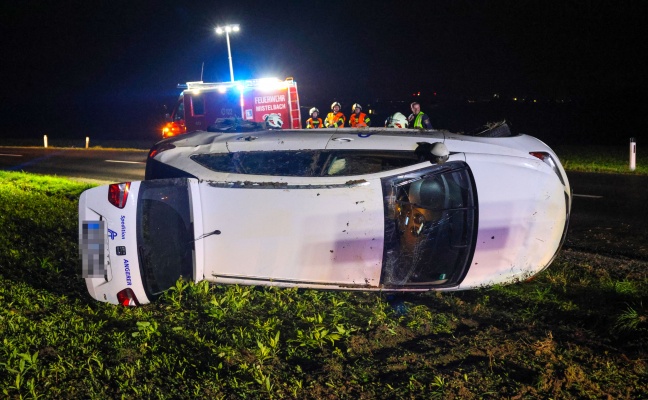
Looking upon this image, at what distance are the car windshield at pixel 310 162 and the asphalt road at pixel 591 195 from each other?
3448 mm

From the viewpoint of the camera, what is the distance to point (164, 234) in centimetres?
508

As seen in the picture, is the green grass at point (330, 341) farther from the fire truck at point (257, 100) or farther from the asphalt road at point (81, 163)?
the fire truck at point (257, 100)

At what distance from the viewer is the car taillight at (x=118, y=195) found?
482 centimetres

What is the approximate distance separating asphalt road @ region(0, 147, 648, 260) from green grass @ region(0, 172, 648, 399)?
1.57 m

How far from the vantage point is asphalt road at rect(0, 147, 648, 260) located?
24.7ft

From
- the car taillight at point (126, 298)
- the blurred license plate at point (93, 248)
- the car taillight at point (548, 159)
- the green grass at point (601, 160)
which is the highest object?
the car taillight at point (548, 159)

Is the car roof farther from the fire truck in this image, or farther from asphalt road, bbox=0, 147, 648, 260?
the fire truck

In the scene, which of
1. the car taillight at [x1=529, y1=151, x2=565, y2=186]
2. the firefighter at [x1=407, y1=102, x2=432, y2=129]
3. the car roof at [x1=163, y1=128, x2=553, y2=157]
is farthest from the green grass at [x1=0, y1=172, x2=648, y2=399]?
the firefighter at [x1=407, y1=102, x2=432, y2=129]

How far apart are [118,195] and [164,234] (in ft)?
1.64

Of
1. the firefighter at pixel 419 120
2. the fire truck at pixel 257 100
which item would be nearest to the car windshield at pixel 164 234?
the firefighter at pixel 419 120

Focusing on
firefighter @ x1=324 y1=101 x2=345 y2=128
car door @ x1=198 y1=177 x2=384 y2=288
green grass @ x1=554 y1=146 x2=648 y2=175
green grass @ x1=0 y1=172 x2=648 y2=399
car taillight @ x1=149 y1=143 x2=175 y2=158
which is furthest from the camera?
firefighter @ x1=324 y1=101 x2=345 y2=128

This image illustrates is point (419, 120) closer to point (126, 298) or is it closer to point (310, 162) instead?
point (310, 162)

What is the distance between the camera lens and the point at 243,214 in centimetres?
487

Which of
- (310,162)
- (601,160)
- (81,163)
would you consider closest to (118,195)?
(310,162)
